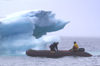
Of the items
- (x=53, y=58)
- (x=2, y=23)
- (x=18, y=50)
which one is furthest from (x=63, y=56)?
(x=2, y=23)

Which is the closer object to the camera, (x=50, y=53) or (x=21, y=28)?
(x=50, y=53)

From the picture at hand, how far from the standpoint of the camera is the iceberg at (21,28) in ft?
93.3

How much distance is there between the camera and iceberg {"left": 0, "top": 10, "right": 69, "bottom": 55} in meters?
28.4

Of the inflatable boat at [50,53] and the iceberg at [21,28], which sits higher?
the iceberg at [21,28]

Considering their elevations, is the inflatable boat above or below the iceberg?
below

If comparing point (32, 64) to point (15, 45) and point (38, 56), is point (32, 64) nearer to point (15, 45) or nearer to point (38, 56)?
point (38, 56)

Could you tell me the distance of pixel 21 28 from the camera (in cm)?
2869

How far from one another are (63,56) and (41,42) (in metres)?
5.14

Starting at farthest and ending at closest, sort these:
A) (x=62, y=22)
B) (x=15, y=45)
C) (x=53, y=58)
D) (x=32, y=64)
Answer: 1. (x=62, y=22)
2. (x=15, y=45)
3. (x=53, y=58)
4. (x=32, y=64)

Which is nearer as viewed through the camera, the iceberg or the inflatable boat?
the inflatable boat

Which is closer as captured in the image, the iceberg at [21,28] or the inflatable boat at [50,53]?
the inflatable boat at [50,53]

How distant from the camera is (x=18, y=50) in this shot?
98.2 feet

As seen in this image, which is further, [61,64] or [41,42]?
[41,42]

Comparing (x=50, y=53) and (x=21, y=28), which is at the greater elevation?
(x=21, y=28)
